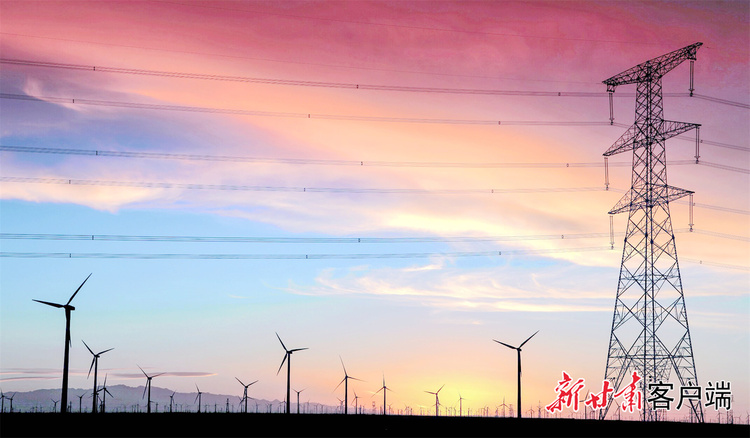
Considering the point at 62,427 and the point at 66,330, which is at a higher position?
the point at 66,330

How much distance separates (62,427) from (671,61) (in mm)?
87634

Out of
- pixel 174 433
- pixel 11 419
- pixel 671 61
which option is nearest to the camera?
pixel 174 433

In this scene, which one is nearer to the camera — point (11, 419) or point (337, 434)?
point (337, 434)

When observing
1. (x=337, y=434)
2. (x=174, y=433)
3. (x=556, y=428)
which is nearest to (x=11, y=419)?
(x=174, y=433)

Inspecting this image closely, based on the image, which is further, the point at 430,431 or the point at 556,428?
the point at 556,428

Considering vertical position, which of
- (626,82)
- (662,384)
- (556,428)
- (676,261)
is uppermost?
(626,82)

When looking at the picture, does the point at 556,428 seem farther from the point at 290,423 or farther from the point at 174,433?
the point at 174,433

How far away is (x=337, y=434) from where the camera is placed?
108625 mm

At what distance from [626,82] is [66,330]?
3153 inches

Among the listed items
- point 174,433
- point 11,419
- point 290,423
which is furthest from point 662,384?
point 11,419

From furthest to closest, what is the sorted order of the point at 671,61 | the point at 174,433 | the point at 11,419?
1. the point at 11,419
2. the point at 671,61
3. the point at 174,433

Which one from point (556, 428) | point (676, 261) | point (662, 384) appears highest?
point (676, 261)

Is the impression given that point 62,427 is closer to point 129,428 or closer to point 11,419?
point 129,428

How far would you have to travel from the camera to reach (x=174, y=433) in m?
107
